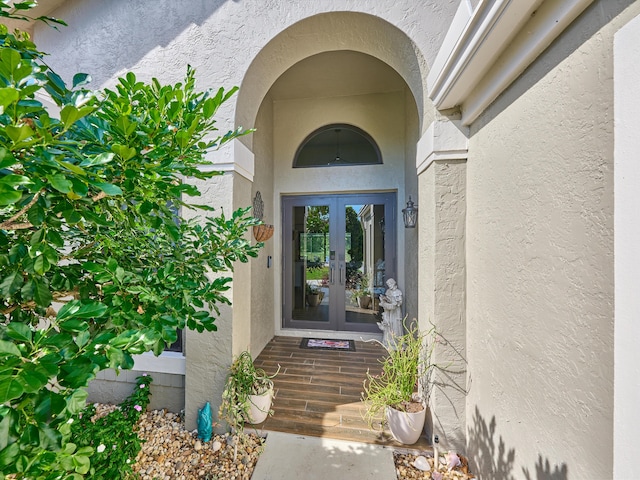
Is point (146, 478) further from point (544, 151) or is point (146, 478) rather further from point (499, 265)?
point (544, 151)

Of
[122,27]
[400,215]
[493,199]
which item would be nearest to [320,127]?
[400,215]

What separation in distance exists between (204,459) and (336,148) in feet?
14.8

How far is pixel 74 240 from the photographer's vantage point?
134 centimetres

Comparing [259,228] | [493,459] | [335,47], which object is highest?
[335,47]

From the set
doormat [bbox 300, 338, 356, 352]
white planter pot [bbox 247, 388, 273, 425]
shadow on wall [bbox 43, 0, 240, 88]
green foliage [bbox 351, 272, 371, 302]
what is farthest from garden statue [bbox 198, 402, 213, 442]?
shadow on wall [bbox 43, 0, 240, 88]

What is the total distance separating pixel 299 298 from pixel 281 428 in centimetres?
250

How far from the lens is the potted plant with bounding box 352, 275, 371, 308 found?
15.1ft

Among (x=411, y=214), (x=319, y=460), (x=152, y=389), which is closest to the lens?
(x=319, y=460)

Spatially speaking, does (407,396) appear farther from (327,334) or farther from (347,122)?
(347,122)

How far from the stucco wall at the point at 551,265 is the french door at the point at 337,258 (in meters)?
2.61

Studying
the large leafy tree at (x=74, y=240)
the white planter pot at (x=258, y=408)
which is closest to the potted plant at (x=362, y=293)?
the white planter pot at (x=258, y=408)

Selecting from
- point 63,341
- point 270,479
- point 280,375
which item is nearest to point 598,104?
point 63,341

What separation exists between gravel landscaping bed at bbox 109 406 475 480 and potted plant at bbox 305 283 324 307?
8.33 ft

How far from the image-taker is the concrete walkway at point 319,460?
198 centimetres
